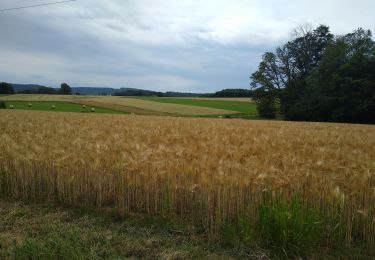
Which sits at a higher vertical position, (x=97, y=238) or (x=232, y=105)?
(x=232, y=105)

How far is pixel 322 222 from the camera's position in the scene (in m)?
4.66

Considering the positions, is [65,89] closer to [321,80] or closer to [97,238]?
[321,80]

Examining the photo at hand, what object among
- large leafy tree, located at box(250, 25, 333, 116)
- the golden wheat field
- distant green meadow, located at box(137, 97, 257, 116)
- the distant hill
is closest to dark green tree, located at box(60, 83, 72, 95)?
the distant hill

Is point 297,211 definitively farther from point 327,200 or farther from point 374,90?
point 374,90

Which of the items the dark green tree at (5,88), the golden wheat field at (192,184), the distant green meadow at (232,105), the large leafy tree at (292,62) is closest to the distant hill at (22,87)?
the dark green tree at (5,88)

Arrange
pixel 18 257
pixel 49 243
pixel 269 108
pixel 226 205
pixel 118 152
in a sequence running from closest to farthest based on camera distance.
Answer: pixel 18 257 → pixel 49 243 → pixel 226 205 → pixel 118 152 → pixel 269 108

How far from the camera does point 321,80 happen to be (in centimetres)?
5738

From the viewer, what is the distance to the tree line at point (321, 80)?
167 feet

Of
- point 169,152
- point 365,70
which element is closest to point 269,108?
point 365,70

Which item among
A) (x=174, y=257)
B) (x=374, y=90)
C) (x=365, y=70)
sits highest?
(x=365, y=70)

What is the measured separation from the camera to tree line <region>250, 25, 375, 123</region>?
50.9 metres

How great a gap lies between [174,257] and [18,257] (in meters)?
1.88

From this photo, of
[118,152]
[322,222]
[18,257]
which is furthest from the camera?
[118,152]

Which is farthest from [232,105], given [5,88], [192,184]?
[192,184]
